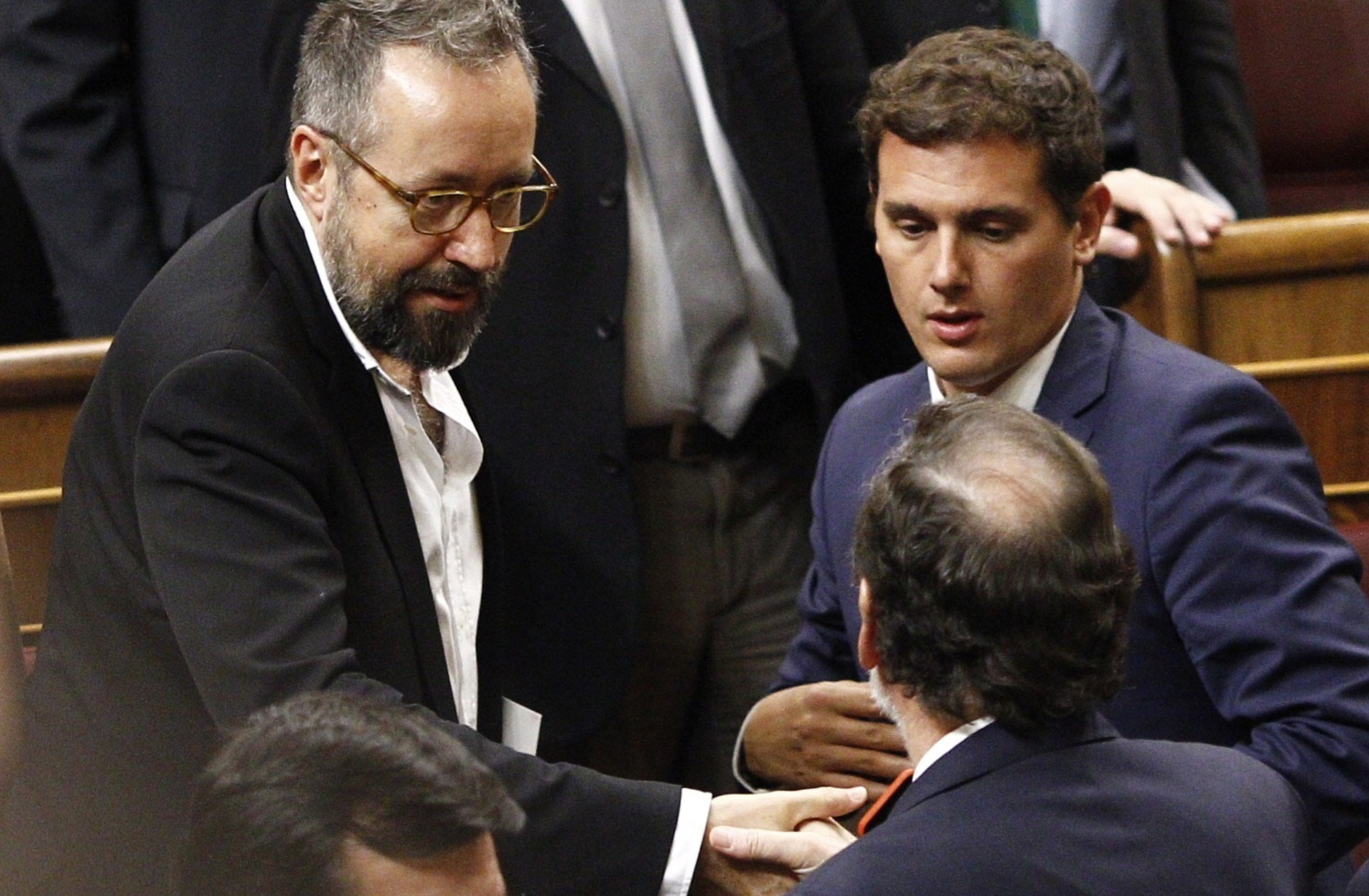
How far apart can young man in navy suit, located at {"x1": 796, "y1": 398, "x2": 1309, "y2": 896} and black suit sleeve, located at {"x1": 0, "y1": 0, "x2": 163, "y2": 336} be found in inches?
60.0

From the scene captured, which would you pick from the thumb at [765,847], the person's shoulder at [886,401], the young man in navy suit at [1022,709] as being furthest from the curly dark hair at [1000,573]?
A: the person's shoulder at [886,401]

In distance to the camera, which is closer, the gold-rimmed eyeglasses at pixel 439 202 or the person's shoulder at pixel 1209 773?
the person's shoulder at pixel 1209 773

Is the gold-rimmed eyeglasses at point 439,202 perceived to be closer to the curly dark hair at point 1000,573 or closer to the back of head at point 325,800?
the curly dark hair at point 1000,573

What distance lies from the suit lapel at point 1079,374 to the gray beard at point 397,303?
59 cm

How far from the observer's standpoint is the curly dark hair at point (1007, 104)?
2.03 meters

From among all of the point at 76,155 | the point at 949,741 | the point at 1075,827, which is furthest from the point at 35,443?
the point at 1075,827

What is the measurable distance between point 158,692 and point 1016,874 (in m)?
0.89

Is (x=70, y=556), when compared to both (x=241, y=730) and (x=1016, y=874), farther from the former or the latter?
(x=1016, y=874)

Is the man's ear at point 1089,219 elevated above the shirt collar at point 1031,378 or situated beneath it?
elevated above

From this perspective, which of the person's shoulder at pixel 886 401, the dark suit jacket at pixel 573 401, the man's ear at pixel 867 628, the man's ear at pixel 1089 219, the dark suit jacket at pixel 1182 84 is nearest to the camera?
the man's ear at pixel 867 628

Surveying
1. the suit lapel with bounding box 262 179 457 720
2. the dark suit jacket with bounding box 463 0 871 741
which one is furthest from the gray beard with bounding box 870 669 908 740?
the dark suit jacket with bounding box 463 0 871 741

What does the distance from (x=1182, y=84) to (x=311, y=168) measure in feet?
5.91

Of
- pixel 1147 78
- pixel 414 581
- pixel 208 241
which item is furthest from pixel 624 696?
pixel 1147 78

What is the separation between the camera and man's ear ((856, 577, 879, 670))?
149 centimetres
